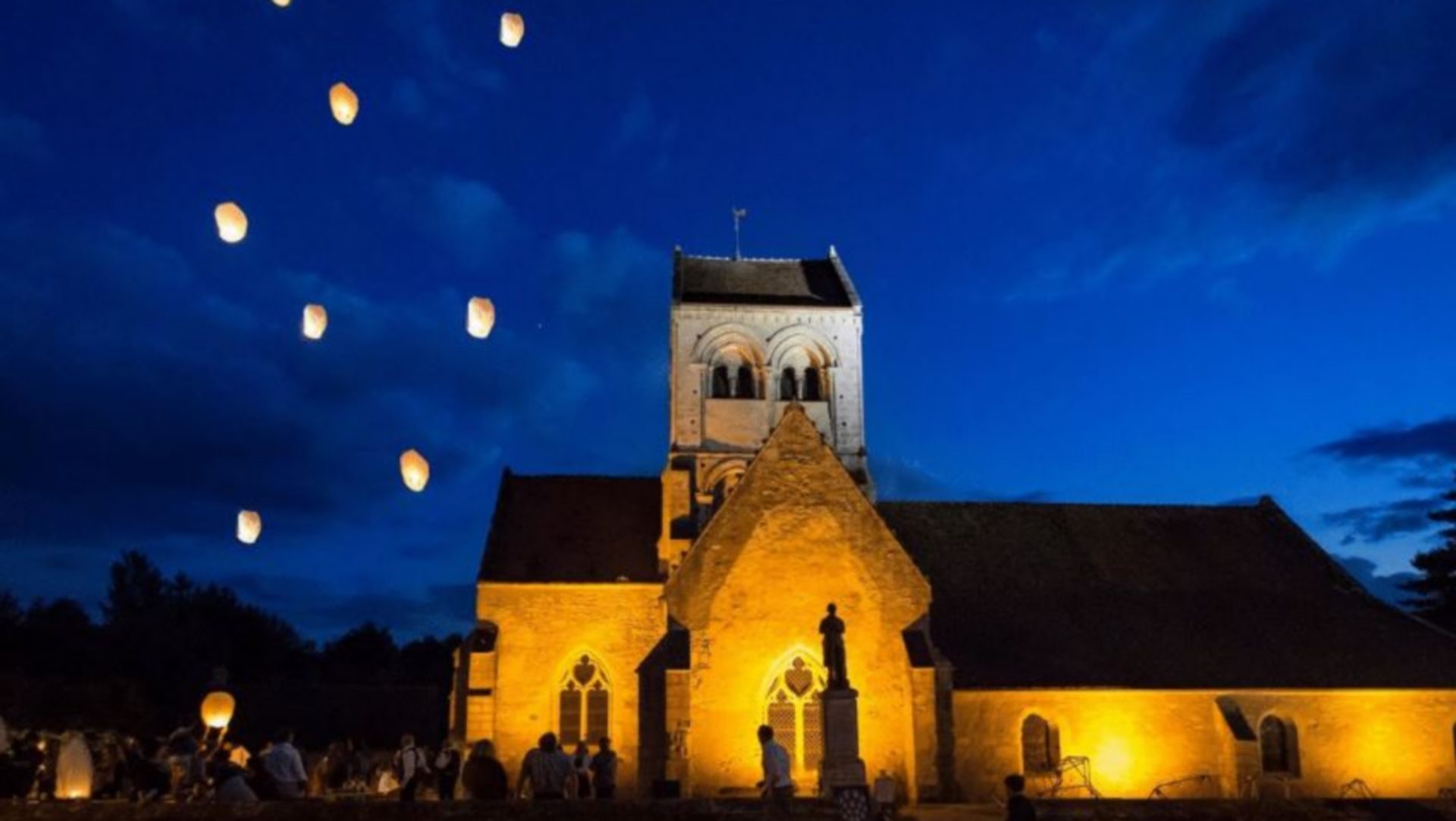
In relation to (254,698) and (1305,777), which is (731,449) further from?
(254,698)

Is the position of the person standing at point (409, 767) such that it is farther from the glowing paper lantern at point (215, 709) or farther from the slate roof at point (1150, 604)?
the slate roof at point (1150, 604)

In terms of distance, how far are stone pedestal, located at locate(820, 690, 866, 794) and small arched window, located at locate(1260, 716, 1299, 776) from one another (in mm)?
12900

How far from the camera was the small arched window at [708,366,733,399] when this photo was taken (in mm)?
39281

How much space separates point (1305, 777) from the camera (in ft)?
96.6

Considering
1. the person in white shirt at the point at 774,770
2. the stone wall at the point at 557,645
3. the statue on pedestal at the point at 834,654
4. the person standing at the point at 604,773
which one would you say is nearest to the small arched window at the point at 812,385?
the stone wall at the point at 557,645

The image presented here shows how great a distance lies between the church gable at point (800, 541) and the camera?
2770 cm

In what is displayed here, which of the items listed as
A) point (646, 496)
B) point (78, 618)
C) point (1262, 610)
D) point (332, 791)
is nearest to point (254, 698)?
point (78, 618)

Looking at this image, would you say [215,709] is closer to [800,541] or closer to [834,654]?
[834,654]

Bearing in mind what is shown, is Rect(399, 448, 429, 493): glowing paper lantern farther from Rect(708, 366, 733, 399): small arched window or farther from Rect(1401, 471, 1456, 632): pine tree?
Rect(1401, 471, 1456, 632): pine tree

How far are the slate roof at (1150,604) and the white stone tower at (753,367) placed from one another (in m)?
4.75

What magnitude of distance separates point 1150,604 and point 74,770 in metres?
25.6

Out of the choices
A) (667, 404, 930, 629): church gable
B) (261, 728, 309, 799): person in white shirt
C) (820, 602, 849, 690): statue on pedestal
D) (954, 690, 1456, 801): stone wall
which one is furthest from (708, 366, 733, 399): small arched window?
(261, 728, 309, 799): person in white shirt

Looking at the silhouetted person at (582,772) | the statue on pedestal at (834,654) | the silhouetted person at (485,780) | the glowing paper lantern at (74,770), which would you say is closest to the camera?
the silhouetted person at (485,780)

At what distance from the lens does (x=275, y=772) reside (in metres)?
17.4
